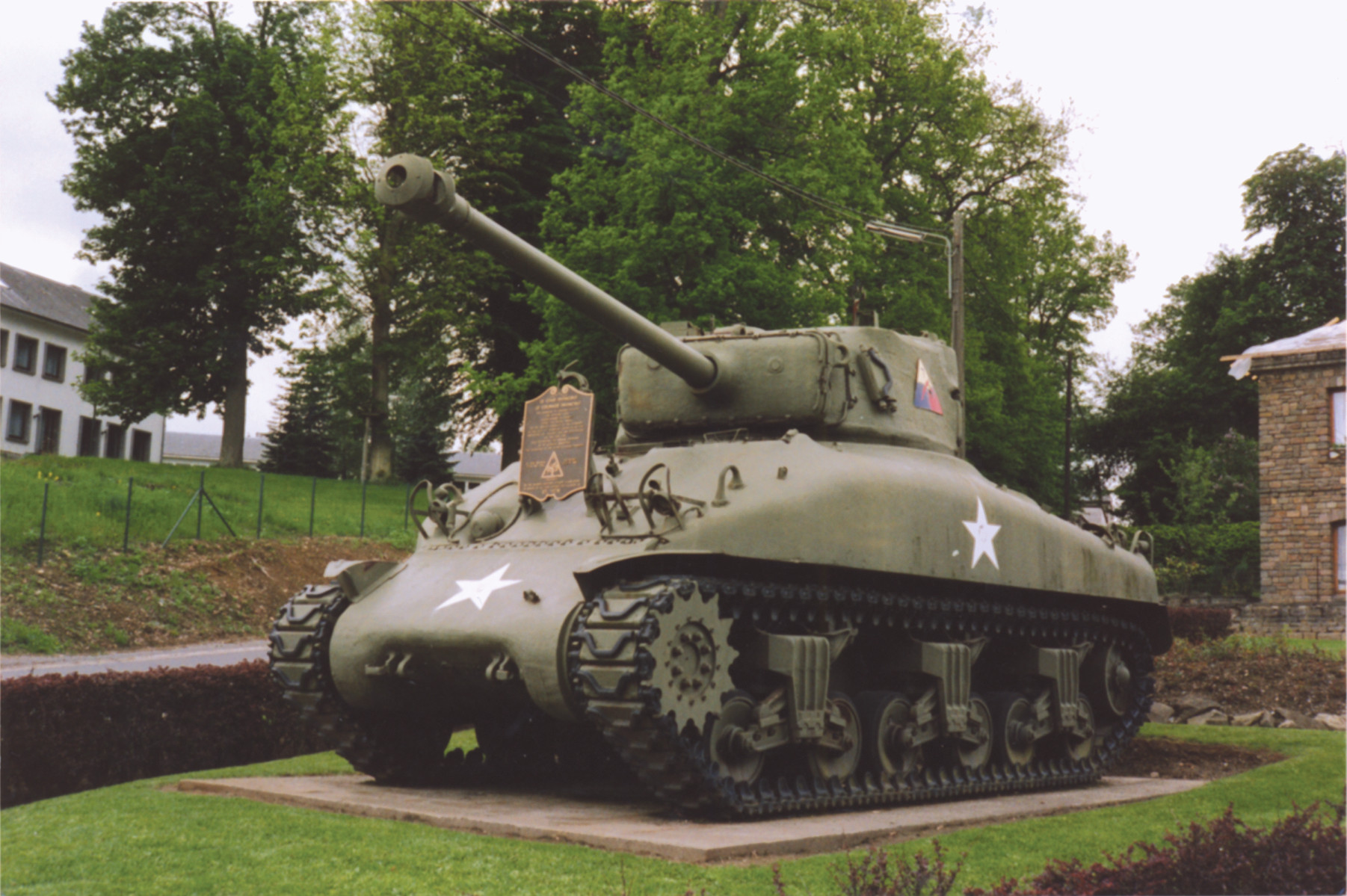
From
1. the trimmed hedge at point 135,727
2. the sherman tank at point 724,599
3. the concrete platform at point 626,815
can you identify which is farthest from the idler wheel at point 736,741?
the trimmed hedge at point 135,727

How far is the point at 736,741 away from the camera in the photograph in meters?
9.49

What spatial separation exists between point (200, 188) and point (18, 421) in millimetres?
5235

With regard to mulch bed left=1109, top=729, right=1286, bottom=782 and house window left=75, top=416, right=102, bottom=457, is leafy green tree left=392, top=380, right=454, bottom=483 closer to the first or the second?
house window left=75, top=416, right=102, bottom=457

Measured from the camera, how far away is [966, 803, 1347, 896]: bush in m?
5.93

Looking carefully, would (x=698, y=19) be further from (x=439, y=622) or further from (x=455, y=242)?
(x=439, y=622)

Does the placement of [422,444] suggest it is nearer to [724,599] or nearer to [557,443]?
[557,443]

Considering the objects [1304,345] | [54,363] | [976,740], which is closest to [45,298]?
[54,363]

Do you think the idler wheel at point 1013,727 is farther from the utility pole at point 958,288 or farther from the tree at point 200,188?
the tree at point 200,188

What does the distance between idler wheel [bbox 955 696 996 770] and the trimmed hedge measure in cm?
618

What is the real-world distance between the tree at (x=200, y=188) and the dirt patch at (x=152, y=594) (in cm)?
328

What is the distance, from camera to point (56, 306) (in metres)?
22.5

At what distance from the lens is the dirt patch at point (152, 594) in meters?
21.2

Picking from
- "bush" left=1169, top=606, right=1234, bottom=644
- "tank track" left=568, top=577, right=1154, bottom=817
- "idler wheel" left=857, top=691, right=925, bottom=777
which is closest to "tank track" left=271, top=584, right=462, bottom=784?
"tank track" left=568, top=577, right=1154, bottom=817

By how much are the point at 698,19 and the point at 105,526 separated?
1414 cm
